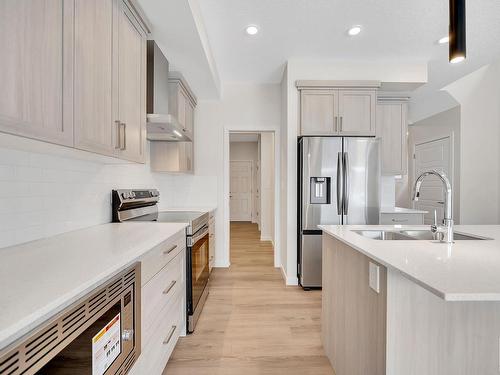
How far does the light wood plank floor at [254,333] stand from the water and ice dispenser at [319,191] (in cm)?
105

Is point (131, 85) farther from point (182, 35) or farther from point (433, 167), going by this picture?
point (433, 167)

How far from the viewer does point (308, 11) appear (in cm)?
227

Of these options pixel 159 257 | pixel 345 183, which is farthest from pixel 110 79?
pixel 345 183

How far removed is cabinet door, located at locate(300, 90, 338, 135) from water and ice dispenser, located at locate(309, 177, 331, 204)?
61 cm

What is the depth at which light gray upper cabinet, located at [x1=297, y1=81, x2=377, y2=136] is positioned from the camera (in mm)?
3094

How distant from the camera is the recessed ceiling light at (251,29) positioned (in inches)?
97.9

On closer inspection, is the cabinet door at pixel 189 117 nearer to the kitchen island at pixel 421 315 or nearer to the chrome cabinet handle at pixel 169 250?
the chrome cabinet handle at pixel 169 250

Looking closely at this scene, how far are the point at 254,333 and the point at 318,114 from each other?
2438 mm

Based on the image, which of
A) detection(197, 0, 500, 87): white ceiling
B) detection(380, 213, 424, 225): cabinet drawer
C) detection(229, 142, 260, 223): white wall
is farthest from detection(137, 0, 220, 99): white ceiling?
detection(229, 142, 260, 223): white wall

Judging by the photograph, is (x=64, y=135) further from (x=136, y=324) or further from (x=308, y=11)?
(x=308, y=11)

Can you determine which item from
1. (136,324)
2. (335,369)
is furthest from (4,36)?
(335,369)

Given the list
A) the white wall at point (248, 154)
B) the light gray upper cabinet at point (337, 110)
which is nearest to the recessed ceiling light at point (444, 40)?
the light gray upper cabinet at point (337, 110)

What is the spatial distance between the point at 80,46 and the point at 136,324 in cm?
127

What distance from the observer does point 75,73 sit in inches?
44.4
